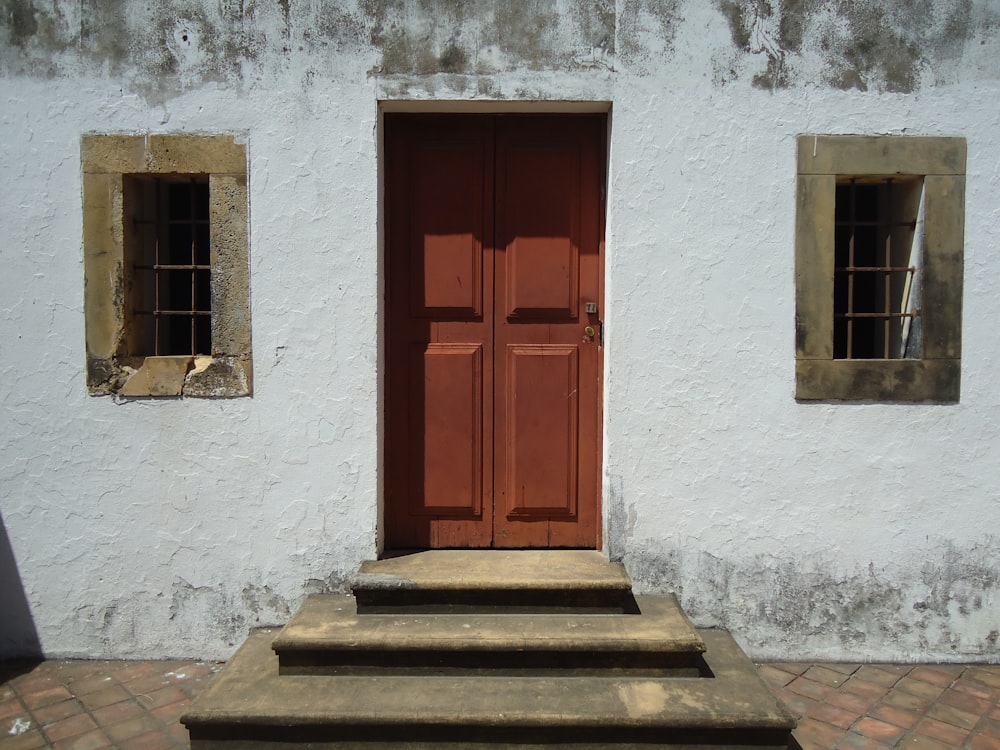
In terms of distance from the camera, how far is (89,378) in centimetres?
374

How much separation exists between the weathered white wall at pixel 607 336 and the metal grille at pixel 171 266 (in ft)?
1.02

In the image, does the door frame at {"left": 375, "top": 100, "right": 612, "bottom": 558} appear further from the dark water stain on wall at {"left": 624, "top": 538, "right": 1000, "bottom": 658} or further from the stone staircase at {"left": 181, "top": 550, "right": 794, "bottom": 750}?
the dark water stain on wall at {"left": 624, "top": 538, "right": 1000, "bottom": 658}

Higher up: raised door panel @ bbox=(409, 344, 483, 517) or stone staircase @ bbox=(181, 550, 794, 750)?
raised door panel @ bbox=(409, 344, 483, 517)

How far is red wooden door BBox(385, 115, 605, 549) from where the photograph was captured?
12.9ft

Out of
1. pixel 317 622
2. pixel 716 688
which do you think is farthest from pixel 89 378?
pixel 716 688

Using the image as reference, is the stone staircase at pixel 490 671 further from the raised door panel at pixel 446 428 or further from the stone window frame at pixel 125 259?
the stone window frame at pixel 125 259

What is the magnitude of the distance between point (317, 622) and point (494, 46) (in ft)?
9.84

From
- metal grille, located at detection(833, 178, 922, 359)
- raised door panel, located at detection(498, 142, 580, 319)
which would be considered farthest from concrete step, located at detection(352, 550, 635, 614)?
metal grille, located at detection(833, 178, 922, 359)

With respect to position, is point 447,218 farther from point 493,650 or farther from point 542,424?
point 493,650

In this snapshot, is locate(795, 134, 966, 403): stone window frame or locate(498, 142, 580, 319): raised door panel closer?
locate(795, 134, 966, 403): stone window frame

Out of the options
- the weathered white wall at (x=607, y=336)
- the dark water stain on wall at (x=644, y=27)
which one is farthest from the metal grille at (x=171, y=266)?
the dark water stain on wall at (x=644, y=27)

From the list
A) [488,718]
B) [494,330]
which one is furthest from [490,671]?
[494,330]

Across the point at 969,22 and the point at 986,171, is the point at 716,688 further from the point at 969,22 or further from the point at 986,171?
the point at 969,22

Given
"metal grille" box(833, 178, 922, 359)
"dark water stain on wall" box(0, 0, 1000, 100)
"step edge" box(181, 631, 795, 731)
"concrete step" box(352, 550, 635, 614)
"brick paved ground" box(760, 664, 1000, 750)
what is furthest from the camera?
"metal grille" box(833, 178, 922, 359)
